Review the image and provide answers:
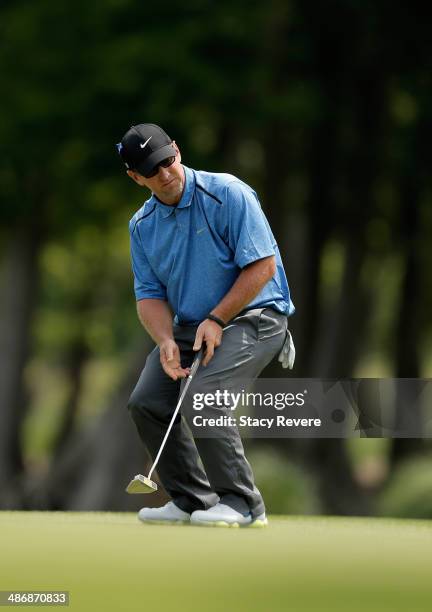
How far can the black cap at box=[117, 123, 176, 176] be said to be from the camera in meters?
6.71

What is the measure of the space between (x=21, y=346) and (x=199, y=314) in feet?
55.3

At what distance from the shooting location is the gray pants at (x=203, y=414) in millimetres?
6895

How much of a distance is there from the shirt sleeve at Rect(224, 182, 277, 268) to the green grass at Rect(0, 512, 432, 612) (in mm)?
1366

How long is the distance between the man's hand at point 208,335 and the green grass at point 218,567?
2.95ft

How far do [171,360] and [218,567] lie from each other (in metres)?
1.48

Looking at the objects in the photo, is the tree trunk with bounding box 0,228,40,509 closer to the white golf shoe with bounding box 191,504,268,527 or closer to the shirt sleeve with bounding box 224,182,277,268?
the white golf shoe with bounding box 191,504,268,527

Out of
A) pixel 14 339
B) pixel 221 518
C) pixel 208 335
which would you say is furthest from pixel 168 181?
pixel 14 339

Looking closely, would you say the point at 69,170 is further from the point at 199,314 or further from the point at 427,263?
the point at 199,314

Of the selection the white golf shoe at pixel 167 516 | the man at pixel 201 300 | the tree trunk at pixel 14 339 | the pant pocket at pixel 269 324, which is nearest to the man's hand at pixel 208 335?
the man at pixel 201 300

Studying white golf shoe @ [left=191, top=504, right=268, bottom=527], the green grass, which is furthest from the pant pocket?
the green grass

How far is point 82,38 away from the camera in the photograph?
62.1 ft

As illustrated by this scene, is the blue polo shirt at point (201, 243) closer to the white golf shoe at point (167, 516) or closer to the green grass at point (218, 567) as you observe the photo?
the white golf shoe at point (167, 516)

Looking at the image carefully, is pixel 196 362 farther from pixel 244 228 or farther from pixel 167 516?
pixel 167 516

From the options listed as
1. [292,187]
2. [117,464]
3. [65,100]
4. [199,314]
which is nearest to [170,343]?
[199,314]
